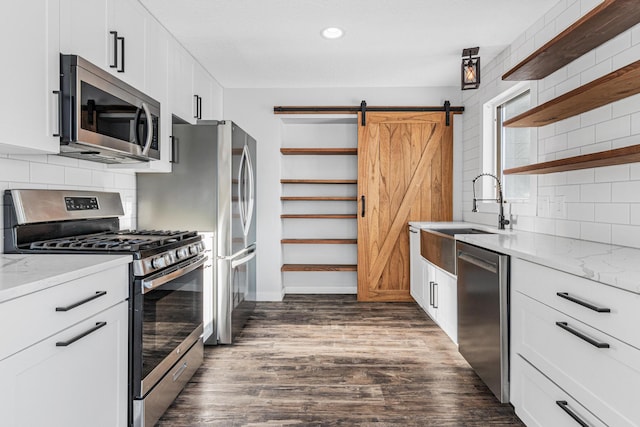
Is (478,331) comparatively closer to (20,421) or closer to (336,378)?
(336,378)

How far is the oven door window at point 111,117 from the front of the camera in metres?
1.86

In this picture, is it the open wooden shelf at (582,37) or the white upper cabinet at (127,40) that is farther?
the white upper cabinet at (127,40)

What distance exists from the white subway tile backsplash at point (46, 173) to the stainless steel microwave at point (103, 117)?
0.40 feet

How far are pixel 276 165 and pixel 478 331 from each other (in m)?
2.90

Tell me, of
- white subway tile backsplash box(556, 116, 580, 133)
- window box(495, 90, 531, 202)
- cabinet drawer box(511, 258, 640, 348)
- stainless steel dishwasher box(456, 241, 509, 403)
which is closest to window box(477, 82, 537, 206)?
window box(495, 90, 531, 202)

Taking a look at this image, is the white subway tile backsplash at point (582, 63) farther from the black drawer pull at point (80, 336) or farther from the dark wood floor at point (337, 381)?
A: the black drawer pull at point (80, 336)

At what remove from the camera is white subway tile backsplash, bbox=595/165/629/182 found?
199 cm

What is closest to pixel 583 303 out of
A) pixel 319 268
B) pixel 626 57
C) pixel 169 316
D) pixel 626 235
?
pixel 626 235

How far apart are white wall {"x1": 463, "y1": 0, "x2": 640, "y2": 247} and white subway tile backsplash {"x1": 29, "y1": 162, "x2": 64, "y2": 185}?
3.01 m

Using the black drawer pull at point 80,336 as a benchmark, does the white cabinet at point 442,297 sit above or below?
below

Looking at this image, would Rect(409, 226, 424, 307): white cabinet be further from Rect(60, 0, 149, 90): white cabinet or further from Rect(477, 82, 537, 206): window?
Rect(60, 0, 149, 90): white cabinet

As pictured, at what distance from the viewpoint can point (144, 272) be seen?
1.80 meters

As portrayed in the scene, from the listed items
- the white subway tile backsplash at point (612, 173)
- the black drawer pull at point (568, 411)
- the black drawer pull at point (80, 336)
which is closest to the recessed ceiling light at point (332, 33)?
the white subway tile backsplash at point (612, 173)

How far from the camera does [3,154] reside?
1.86 metres
